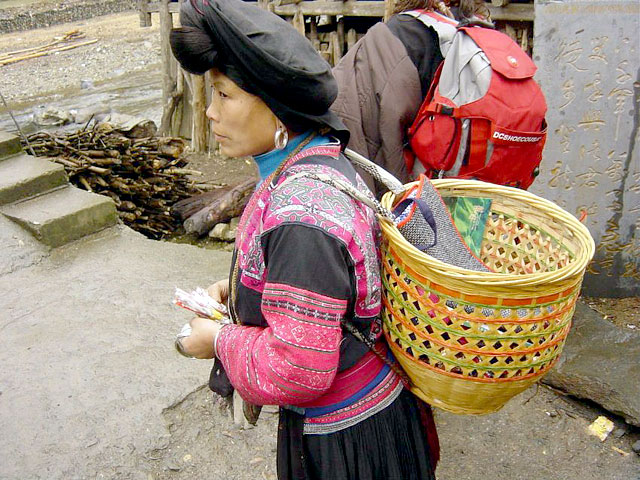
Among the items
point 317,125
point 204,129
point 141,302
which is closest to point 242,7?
point 317,125

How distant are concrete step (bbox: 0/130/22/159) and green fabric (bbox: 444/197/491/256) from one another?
15.1 ft

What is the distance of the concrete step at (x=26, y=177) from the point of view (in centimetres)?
476

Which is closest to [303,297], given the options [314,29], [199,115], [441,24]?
[441,24]

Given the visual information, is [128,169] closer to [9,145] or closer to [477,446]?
[9,145]

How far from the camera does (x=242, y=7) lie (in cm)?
140

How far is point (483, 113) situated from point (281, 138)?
1167 millimetres

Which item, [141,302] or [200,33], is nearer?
[200,33]

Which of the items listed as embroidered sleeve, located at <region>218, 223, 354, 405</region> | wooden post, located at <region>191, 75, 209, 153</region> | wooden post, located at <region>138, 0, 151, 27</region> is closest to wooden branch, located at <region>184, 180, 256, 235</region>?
wooden post, located at <region>191, 75, 209, 153</region>

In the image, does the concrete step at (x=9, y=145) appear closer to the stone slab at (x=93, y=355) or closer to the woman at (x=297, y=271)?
the stone slab at (x=93, y=355)

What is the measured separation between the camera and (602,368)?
10.5 ft

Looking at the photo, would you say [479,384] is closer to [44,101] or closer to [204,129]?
[204,129]

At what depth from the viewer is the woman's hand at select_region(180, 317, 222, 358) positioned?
151cm

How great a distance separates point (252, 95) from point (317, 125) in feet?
0.53

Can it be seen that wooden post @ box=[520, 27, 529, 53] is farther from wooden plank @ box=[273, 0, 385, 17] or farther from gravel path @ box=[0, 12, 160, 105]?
gravel path @ box=[0, 12, 160, 105]
